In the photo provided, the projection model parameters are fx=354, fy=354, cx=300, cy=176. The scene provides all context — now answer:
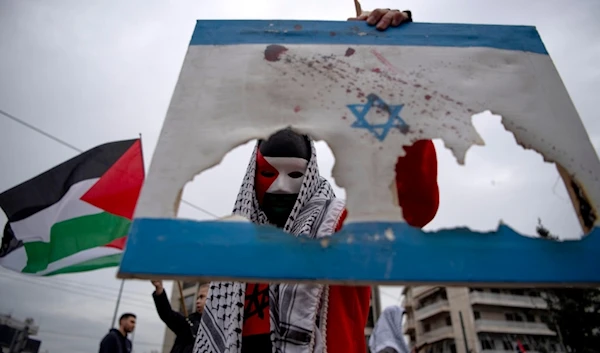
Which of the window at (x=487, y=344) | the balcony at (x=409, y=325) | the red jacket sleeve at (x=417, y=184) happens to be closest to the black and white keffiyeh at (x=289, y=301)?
the red jacket sleeve at (x=417, y=184)

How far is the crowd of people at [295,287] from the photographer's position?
116 cm

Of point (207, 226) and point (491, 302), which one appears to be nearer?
point (207, 226)

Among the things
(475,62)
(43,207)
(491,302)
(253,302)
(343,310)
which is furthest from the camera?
(491,302)

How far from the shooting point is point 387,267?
1.88ft

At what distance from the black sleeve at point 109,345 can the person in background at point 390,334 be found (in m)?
2.94

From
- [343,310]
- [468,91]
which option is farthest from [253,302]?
[468,91]

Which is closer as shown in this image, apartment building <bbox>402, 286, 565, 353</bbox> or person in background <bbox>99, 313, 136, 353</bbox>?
person in background <bbox>99, 313, 136, 353</bbox>

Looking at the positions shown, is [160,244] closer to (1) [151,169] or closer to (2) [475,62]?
(1) [151,169]

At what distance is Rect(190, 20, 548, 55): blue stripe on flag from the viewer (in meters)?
0.85

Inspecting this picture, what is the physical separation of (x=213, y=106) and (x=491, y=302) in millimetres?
34557

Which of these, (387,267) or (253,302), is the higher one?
(253,302)

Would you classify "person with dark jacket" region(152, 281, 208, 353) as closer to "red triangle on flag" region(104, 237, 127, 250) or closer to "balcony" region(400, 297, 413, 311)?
"red triangle on flag" region(104, 237, 127, 250)

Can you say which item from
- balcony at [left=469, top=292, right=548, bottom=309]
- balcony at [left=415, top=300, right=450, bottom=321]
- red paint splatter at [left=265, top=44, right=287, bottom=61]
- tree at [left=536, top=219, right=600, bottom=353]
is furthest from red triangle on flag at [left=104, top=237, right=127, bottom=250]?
balcony at [left=415, top=300, right=450, bottom=321]

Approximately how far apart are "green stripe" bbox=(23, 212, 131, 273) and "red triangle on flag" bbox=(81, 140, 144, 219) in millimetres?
Result: 110
